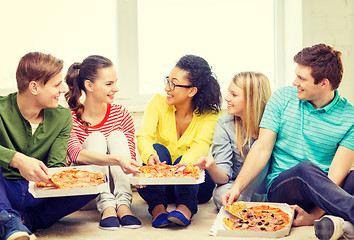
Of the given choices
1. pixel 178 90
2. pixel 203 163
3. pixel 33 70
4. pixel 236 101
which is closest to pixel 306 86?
pixel 236 101

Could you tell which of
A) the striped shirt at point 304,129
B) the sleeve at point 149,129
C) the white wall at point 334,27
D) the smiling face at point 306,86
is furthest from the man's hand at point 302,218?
the white wall at point 334,27

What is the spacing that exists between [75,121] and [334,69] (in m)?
1.58

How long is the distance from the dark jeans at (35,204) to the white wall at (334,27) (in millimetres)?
2474

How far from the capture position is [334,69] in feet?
8.52

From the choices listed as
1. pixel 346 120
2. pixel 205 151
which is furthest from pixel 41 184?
pixel 346 120

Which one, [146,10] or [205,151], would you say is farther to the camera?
[146,10]

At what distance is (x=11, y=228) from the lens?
81.6 inches

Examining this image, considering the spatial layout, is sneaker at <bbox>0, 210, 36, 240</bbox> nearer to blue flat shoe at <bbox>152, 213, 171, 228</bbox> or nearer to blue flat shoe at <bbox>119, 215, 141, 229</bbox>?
blue flat shoe at <bbox>119, 215, 141, 229</bbox>

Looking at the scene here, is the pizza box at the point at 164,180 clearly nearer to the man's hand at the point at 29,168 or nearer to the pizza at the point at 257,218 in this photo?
the pizza at the point at 257,218

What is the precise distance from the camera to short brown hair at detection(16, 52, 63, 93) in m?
2.50

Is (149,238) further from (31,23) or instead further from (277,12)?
(277,12)

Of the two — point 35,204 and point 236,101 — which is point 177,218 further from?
point 236,101

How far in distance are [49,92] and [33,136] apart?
0.82 ft

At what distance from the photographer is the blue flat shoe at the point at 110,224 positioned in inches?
96.7
